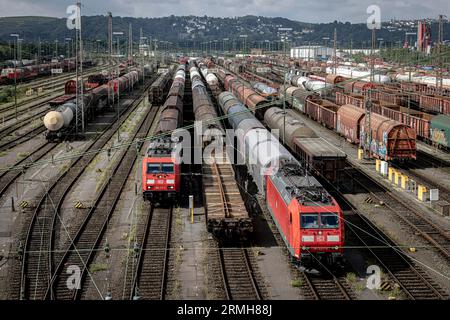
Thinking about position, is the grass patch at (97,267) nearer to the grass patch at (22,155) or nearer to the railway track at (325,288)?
the railway track at (325,288)

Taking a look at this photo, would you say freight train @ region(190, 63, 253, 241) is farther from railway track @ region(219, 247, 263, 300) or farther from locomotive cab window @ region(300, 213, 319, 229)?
locomotive cab window @ region(300, 213, 319, 229)

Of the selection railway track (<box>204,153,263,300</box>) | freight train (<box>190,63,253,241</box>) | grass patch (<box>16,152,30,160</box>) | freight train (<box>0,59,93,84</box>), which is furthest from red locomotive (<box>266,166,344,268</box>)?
freight train (<box>0,59,93,84</box>)

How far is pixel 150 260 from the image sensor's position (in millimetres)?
19250

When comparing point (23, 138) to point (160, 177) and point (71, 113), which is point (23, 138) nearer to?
point (71, 113)

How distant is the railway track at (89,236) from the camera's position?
1667 cm

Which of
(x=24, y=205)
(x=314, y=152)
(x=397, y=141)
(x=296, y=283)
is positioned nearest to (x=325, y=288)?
(x=296, y=283)

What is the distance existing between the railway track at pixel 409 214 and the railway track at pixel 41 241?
13.3 meters

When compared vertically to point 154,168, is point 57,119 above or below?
above

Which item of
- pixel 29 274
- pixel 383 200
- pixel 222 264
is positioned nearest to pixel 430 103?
pixel 383 200

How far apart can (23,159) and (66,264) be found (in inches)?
797

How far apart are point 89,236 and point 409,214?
14.3 m

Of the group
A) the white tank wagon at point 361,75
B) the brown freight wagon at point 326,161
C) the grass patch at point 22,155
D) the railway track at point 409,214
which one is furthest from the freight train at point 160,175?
the white tank wagon at point 361,75

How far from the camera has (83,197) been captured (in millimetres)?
28125
